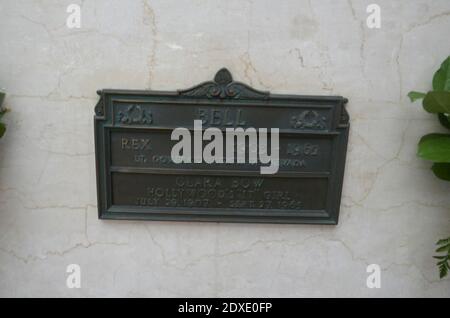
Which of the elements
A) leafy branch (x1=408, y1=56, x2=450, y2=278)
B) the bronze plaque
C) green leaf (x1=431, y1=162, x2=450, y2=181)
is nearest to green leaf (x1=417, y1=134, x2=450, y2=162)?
leafy branch (x1=408, y1=56, x2=450, y2=278)

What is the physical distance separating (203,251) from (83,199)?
0.70 meters

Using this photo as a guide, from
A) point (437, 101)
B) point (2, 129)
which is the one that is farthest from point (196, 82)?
point (437, 101)

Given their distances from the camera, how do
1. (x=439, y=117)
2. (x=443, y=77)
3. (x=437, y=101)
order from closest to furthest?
(x=437, y=101) → (x=443, y=77) → (x=439, y=117)

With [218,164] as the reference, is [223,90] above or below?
above

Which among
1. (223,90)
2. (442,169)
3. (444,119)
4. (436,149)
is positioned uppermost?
(223,90)

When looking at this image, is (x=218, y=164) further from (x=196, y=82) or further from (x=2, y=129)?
(x=2, y=129)

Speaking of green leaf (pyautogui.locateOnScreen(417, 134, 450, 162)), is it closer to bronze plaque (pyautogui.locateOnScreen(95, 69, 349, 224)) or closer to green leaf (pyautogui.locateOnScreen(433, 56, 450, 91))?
green leaf (pyautogui.locateOnScreen(433, 56, 450, 91))

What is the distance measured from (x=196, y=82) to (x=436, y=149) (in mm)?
1135

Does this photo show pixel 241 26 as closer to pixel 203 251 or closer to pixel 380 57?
pixel 380 57

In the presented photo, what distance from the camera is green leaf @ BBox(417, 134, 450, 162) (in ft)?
4.62

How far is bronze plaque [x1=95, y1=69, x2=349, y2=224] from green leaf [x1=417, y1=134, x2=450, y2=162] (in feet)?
1.13

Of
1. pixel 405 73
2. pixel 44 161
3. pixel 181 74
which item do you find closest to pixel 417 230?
pixel 405 73

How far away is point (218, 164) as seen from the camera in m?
1.69

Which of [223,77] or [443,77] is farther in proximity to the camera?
[223,77]
